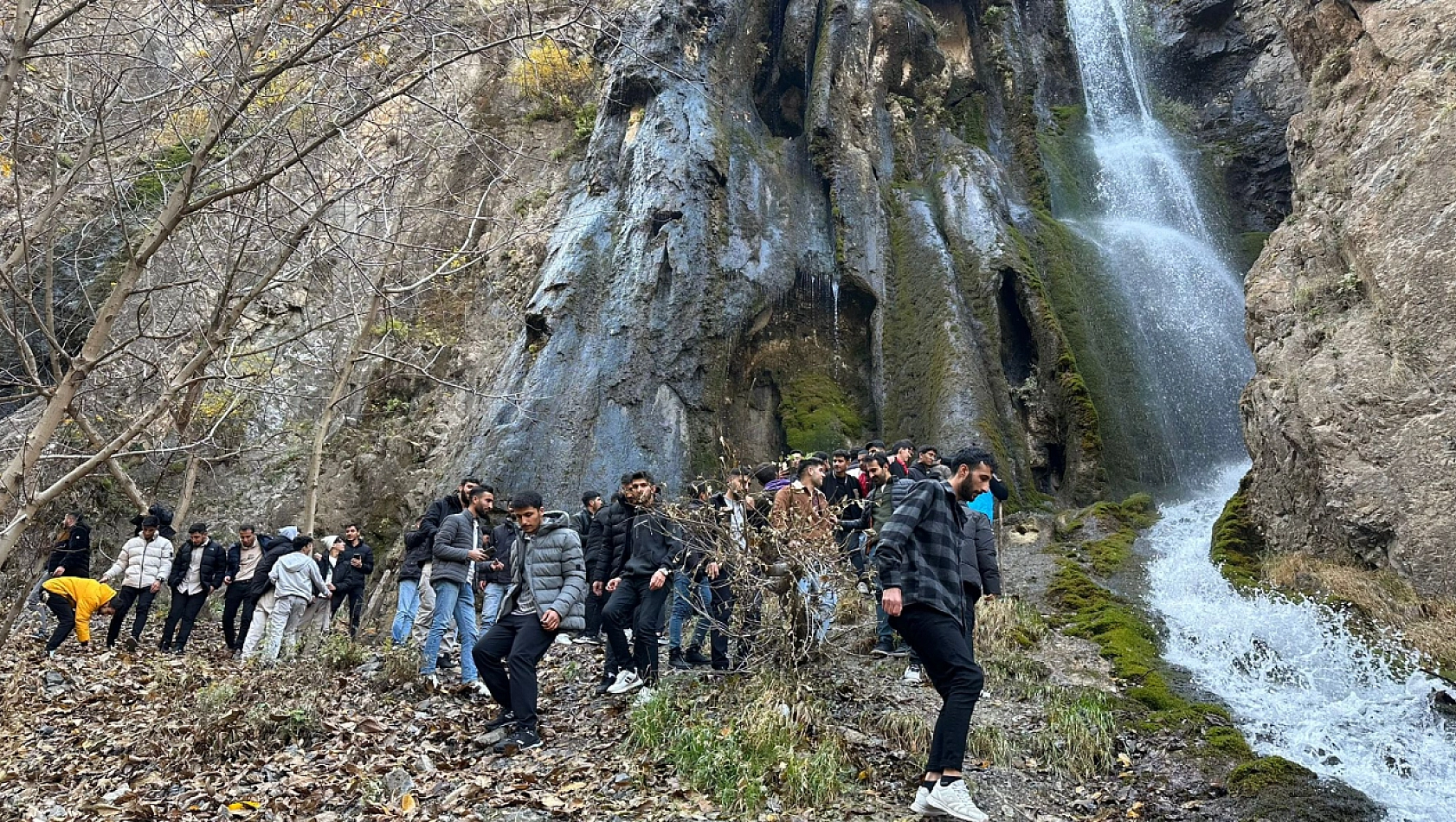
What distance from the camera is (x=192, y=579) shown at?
1078cm

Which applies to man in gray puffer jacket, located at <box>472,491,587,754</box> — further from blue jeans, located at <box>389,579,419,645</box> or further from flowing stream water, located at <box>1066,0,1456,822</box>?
flowing stream water, located at <box>1066,0,1456,822</box>

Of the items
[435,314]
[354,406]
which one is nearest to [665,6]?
[435,314]

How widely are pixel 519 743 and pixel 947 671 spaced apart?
10.2 ft

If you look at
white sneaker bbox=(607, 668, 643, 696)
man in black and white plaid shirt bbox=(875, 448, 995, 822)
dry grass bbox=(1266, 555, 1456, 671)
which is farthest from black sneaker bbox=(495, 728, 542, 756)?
dry grass bbox=(1266, 555, 1456, 671)

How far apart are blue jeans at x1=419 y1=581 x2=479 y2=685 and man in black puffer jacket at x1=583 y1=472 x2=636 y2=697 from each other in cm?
117

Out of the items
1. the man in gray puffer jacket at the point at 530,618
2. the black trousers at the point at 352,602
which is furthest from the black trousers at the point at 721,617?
the black trousers at the point at 352,602

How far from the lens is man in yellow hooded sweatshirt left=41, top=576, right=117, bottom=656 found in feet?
33.4

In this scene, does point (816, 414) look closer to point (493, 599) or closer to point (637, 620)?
point (493, 599)

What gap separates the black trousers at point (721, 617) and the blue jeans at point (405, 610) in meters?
3.46

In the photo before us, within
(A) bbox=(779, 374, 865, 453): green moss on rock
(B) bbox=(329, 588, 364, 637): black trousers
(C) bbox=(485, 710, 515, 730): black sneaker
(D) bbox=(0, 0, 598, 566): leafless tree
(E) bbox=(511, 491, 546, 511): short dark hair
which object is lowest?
(C) bbox=(485, 710, 515, 730): black sneaker

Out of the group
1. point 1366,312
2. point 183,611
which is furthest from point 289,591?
point 1366,312

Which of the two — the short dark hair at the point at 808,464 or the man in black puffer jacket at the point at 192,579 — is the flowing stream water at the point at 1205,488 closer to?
the short dark hair at the point at 808,464

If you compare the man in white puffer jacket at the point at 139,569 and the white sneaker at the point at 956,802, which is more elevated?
the man in white puffer jacket at the point at 139,569

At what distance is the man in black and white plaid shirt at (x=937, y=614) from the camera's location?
4.73 meters
